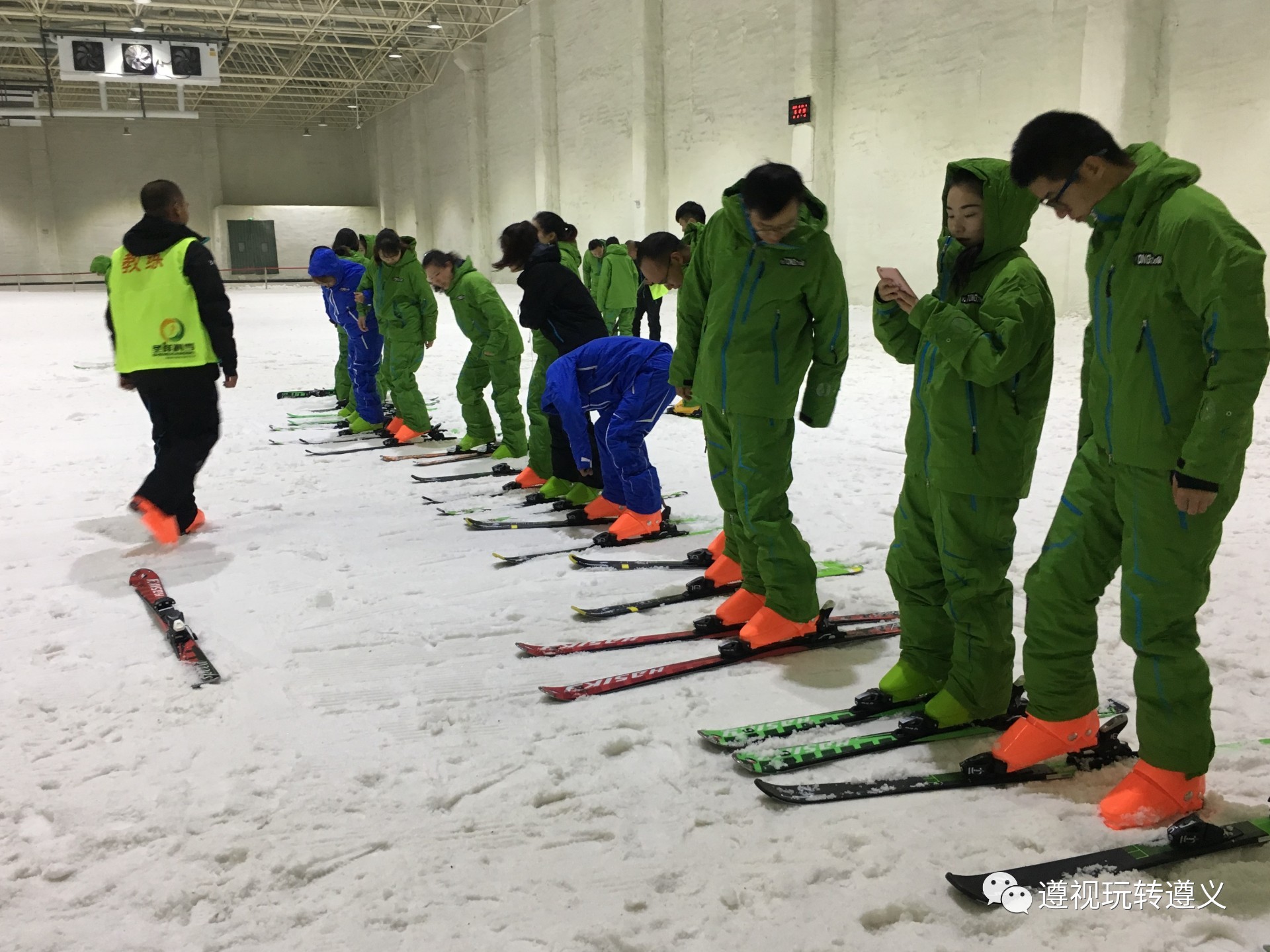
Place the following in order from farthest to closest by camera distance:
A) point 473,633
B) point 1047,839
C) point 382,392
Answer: point 382,392
point 473,633
point 1047,839

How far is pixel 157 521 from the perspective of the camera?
4723mm

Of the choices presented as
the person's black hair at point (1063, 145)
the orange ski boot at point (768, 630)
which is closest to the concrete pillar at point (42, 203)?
the orange ski boot at point (768, 630)

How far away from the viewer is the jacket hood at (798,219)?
3088mm

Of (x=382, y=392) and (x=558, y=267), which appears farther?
(x=382, y=392)

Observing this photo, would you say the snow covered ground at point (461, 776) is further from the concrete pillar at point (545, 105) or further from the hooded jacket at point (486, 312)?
the concrete pillar at point (545, 105)

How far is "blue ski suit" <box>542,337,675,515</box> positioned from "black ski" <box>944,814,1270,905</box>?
3.00m

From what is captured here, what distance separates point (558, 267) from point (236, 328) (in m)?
12.7

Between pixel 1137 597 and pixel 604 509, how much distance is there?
341 cm

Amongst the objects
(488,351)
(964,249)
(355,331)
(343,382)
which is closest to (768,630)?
(964,249)

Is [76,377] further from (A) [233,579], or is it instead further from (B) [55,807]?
(B) [55,807]

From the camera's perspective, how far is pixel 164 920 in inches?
78.5

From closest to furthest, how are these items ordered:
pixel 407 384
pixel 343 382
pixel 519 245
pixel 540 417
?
pixel 519 245 → pixel 540 417 → pixel 407 384 → pixel 343 382

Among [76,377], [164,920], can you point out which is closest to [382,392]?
[76,377]

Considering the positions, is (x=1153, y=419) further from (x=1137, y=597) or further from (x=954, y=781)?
(x=954, y=781)
